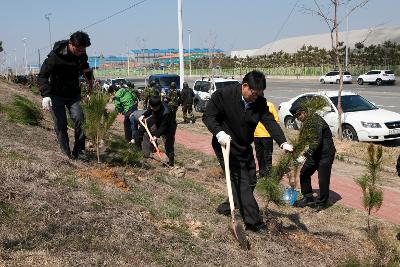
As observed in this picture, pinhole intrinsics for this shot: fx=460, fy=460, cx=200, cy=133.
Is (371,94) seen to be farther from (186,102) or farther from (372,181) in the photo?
(372,181)

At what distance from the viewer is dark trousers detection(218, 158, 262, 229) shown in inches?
160

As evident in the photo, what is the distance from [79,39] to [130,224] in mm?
2244

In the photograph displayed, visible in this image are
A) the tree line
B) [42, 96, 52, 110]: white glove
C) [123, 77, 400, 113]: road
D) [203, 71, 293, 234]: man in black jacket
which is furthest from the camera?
the tree line

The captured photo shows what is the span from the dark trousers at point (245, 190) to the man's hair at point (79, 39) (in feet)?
6.81

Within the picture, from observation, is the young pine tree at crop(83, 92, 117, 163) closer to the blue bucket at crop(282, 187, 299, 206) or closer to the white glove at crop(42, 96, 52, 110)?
the white glove at crop(42, 96, 52, 110)

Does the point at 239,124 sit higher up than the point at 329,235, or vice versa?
the point at 239,124

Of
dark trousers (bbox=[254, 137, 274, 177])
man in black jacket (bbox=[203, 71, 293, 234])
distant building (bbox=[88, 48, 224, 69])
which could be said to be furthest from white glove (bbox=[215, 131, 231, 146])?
distant building (bbox=[88, 48, 224, 69])

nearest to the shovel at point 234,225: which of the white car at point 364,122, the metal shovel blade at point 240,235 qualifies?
the metal shovel blade at point 240,235

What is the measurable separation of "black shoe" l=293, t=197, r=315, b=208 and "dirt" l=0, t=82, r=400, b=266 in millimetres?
204

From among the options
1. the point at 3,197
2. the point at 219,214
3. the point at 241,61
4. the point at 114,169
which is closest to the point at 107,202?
the point at 3,197

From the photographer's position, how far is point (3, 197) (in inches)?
140

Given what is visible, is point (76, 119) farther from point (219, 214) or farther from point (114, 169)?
point (219, 214)

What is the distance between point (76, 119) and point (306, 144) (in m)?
2.79

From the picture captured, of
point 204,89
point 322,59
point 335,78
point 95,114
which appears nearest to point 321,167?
point 95,114
